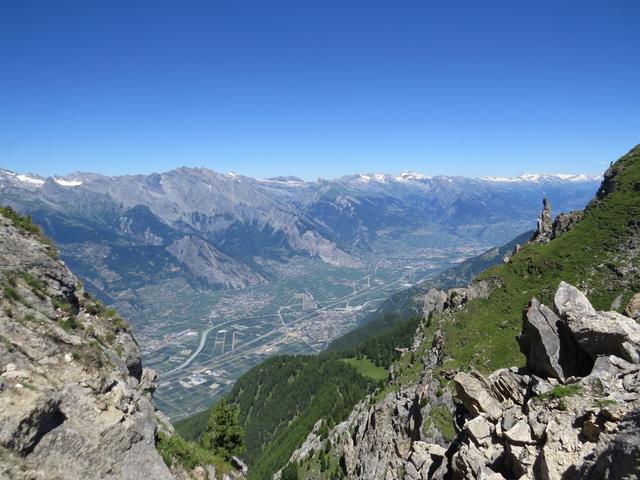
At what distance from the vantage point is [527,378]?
25.2 meters

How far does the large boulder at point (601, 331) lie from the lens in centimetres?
2128

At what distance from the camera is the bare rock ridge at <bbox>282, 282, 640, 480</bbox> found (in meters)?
16.4

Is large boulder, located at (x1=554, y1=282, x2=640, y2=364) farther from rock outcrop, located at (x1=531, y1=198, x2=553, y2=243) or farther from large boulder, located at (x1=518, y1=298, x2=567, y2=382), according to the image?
rock outcrop, located at (x1=531, y1=198, x2=553, y2=243)

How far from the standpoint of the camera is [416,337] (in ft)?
254

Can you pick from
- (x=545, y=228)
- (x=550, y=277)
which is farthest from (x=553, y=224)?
(x=550, y=277)

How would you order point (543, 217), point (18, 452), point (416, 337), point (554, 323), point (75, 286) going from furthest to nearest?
point (543, 217), point (416, 337), point (75, 286), point (554, 323), point (18, 452)

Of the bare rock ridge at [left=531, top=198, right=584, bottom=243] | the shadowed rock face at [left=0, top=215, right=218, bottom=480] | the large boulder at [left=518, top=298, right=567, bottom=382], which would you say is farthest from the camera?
the bare rock ridge at [left=531, top=198, right=584, bottom=243]

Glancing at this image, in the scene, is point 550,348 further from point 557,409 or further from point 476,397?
point 557,409

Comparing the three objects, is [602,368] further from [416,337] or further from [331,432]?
[331,432]

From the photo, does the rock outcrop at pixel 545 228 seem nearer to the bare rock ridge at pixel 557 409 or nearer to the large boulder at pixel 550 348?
the large boulder at pixel 550 348

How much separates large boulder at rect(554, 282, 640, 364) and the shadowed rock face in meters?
24.1

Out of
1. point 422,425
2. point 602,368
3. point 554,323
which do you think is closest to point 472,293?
point 422,425

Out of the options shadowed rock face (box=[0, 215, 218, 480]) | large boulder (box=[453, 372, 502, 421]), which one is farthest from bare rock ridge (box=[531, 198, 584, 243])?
shadowed rock face (box=[0, 215, 218, 480])

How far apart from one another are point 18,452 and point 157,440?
11.5 metres
